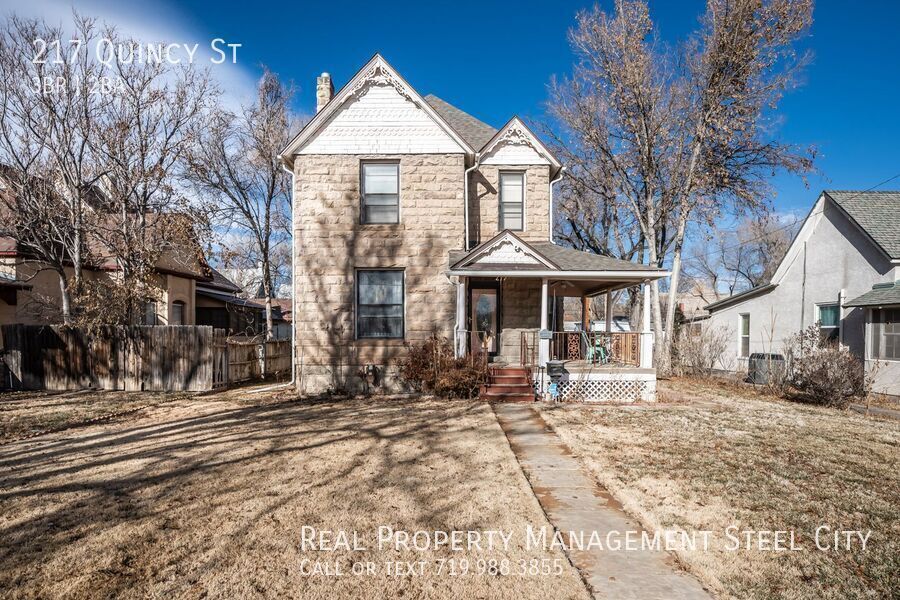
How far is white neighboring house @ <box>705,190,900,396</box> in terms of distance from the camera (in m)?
13.0

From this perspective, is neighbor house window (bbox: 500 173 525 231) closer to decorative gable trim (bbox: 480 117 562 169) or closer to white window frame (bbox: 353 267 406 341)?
decorative gable trim (bbox: 480 117 562 169)

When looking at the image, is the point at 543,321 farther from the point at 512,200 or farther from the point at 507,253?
the point at 512,200

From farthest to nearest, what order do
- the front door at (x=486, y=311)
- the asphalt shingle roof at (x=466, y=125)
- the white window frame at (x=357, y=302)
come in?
the asphalt shingle roof at (x=466, y=125) < the front door at (x=486, y=311) < the white window frame at (x=357, y=302)

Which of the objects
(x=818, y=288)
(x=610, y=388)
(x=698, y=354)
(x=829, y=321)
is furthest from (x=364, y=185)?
(x=829, y=321)

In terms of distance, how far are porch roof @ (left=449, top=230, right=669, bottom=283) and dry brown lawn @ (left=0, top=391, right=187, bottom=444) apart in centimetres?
821

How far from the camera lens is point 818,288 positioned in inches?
612

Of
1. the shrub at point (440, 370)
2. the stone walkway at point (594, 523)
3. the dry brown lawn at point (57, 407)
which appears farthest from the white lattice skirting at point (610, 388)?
the dry brown lawn at point (57, 407)

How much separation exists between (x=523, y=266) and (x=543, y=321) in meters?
1.43

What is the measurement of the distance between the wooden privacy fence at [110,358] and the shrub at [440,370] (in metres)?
6.01

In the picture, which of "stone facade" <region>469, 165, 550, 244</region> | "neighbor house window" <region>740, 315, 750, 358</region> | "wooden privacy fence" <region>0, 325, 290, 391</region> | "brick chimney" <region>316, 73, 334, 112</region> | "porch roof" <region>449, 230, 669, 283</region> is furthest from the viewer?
Answer: "neighbor house window" <region>740, 315, 750, 358</region>

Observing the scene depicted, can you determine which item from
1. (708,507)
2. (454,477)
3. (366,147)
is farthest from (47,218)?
(708,507)

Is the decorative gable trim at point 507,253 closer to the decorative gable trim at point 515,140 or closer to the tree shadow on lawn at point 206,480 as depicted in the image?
the decorative gable trim at point 515,140

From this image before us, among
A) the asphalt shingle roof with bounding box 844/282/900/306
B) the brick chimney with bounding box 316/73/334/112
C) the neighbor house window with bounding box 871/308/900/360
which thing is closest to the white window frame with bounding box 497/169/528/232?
the brick chimney with bounding box 316/73/334/112

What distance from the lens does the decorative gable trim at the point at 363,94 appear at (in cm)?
1249
